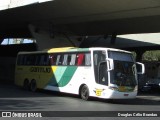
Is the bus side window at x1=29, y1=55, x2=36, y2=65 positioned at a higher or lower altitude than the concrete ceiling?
lower

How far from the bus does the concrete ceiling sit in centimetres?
474

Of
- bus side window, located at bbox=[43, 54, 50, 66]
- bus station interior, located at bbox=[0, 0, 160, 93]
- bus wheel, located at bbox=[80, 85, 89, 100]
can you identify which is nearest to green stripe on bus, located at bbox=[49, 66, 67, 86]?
bus side window, located at bbox=[43, 54, 50, 66]

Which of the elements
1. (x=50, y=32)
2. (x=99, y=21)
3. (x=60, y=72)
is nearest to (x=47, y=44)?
(x=50, y=32)

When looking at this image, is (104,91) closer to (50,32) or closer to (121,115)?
(121,115)

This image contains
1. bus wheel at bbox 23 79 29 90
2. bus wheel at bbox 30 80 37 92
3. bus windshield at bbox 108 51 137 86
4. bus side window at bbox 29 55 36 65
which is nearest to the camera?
bus windshield at bbox 108 51 137 86

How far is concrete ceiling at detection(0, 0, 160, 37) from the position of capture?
2891 cm

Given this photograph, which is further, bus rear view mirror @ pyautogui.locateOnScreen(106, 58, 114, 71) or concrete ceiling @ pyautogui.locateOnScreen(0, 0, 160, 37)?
concrete ceiling @ pyautogui.locateOnScreen(0, 0, 160, 37)

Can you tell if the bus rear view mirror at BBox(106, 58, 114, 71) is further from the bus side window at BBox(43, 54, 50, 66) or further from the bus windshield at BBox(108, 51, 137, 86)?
the bus side window at BBox(43, 54, 50, 66)

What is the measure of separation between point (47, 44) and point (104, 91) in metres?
18.6

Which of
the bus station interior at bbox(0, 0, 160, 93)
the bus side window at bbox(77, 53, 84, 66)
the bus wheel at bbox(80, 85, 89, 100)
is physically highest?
the bus station interior at bbox(0, 0, 160, 93)

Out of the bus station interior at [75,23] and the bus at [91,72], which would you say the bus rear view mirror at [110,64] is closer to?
the bus at [91,72]

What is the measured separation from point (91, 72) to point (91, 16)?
481 inches

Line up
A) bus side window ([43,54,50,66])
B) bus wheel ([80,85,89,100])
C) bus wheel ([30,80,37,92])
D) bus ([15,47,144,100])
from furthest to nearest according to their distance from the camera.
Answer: bus wheel ([30,80,37,92])
bus side window ([43,54,50,66])
bus wheel ([80,85,89,100])
bus ([15,47,144,100])

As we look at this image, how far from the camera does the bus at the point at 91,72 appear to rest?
21.5 metres
